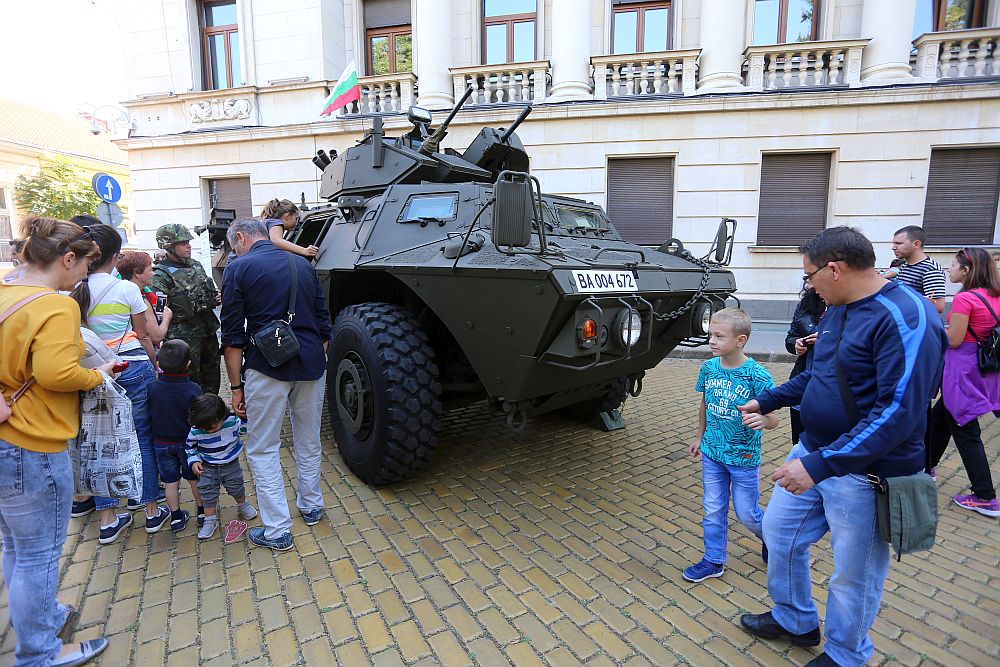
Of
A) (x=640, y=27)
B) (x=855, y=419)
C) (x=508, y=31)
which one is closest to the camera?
(x=855, y=419)

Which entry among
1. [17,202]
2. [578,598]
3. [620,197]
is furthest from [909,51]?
[17,202]

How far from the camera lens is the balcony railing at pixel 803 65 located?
32.6ft

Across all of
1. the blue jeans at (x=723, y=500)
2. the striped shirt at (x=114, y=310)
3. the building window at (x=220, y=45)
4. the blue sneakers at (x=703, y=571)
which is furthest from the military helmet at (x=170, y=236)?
the building window at (x=220, y=45)

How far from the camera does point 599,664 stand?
2.20 meters

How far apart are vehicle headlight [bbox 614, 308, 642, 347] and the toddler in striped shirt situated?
7.16 feet

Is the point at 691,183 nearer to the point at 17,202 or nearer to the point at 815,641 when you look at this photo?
the point at 815,641

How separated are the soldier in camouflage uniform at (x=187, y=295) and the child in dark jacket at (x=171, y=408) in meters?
1.14

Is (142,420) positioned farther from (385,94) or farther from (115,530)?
(385,94)

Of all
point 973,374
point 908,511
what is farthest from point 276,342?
point 973,374

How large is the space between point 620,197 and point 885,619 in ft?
30.9

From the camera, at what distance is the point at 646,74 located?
1059 centimetres

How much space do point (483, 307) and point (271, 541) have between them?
1.74 m

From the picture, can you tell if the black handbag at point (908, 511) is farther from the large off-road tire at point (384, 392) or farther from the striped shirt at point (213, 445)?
the striped shirt at point (213, 445)

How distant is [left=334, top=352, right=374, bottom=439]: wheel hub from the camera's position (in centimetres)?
363
